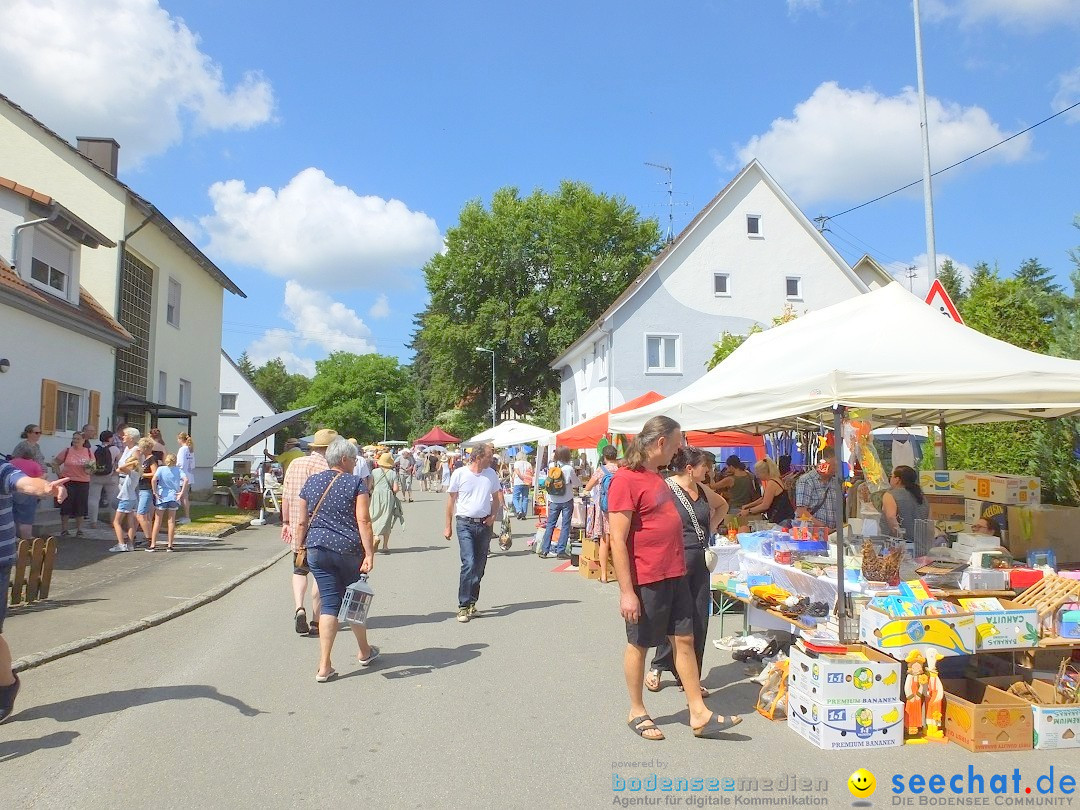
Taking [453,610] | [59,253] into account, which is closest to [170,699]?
[453,610]

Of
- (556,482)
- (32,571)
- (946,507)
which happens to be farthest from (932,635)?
(556,482)

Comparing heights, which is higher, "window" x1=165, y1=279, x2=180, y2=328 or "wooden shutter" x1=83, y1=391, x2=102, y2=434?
"window" x1=165, y1=279, x2=180, y2=328

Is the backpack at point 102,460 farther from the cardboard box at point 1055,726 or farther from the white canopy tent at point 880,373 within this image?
the cardboard box at point 1055,726

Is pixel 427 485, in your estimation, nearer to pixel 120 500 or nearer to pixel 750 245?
pixel 750 245

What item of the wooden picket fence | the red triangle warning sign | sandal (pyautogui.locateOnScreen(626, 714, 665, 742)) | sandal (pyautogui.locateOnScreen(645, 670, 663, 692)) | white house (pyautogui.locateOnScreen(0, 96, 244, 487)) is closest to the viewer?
sandal (pyautogui.locateOnScreen(626, 714, 665, 742))

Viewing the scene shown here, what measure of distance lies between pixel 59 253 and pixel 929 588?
54.7ft

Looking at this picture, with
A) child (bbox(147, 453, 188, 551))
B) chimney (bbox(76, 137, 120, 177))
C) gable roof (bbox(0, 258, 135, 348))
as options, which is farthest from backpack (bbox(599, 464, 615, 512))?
chimney (bbox(76, 137, 120, 177))

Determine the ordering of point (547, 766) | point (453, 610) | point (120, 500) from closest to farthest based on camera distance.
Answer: point (547, 766), point (453, 610), point (120, 500)

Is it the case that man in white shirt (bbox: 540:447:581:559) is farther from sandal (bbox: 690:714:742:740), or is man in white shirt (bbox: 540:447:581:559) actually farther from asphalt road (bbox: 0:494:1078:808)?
sandal (bbox: 690:714:742:740)

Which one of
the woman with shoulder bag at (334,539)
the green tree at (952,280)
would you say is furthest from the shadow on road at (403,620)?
the green tree at (952,280)

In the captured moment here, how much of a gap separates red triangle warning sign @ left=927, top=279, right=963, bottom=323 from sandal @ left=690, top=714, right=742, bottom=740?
20.1 feet

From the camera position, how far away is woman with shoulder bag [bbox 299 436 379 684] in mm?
6195

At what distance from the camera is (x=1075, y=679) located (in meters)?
5.16

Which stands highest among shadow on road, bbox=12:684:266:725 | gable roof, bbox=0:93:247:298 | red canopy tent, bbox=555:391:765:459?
gable roof, bbox=0:93:247:298
